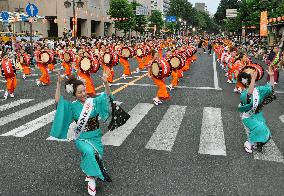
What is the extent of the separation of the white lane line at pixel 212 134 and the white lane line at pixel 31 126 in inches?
150

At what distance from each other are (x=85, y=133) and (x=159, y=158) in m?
1.84

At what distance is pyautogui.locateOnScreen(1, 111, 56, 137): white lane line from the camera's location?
7.88 metres

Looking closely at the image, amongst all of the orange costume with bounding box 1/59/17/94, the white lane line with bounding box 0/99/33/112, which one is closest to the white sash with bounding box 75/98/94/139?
the white lane line with bounding box 0/99/33/112

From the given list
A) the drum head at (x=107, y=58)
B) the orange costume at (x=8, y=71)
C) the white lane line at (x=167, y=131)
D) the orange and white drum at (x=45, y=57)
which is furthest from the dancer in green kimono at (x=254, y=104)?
the orange and white drum at (x=45, y=57)

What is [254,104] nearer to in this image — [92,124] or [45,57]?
[92,124]

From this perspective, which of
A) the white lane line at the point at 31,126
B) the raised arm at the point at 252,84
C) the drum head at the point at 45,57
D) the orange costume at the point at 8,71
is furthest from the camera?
the drum head at the point at 45,57

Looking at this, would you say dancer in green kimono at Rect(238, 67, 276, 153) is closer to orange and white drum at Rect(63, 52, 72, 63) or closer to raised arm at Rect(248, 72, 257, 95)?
raised arm at Rect(248, 72, 257, 95)

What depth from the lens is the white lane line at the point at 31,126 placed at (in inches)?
310

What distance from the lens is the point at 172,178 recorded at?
5.46m

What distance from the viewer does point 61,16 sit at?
59.2 metres

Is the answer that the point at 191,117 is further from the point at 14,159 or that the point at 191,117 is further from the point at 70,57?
the point at 70,57

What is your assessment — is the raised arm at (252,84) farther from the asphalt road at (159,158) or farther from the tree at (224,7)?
the tree at (224,7)

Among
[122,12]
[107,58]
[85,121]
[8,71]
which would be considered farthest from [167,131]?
[122,12]

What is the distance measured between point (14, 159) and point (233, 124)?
522 cm
